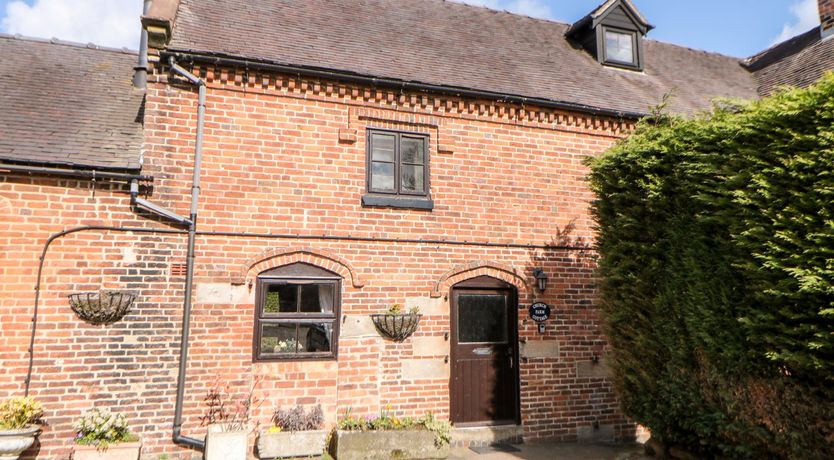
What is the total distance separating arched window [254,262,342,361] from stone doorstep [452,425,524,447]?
89.0 inches

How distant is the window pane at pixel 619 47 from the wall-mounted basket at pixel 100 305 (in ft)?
34.4

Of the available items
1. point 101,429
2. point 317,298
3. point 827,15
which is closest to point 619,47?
point 827,15

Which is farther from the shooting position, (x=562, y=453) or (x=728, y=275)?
(x=562, y=453)

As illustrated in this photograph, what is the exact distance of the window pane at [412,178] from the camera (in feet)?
27.4

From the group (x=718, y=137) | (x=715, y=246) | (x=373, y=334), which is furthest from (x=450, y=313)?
(x=718, y=137)

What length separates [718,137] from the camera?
19.0 feet

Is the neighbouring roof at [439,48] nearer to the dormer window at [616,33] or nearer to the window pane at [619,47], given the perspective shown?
the dormer window at [616,33]

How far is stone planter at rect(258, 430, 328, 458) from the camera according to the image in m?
6.83

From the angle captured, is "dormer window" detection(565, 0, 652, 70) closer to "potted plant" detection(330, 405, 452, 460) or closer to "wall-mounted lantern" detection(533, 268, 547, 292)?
"wall-mounted lantern" detection(533, 268, 547, 292)

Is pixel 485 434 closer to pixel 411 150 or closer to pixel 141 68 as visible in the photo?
pixel 411 150

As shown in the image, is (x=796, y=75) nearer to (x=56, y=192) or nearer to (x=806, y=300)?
(x=806, y=300)

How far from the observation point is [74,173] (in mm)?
6781

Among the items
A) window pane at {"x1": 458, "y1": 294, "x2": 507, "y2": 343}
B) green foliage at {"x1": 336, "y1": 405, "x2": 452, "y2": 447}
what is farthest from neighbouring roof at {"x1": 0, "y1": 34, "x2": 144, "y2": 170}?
window pane at {"x1": 458, "y1": 294, "x2": 507, "y2": 343}

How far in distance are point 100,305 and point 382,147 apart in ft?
14.4
